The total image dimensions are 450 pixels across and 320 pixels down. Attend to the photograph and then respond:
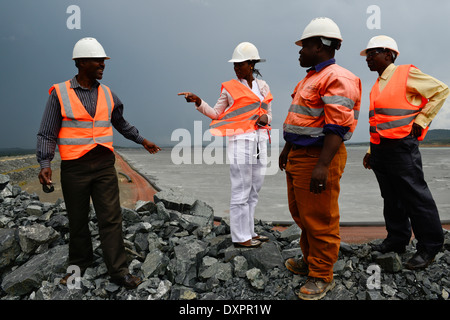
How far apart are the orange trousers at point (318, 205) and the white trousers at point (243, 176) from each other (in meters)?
0.77

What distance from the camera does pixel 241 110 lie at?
12.6 feet

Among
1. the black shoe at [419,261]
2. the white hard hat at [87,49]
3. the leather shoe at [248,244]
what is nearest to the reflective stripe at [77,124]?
the white hard hat at [87,49]

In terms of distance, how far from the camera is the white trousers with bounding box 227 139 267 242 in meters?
3.78

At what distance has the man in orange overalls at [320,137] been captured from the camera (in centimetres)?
266

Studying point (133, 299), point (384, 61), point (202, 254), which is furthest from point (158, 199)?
point (384, 61)

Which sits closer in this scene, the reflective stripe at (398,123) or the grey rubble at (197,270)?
the grey rubble at (197,270)

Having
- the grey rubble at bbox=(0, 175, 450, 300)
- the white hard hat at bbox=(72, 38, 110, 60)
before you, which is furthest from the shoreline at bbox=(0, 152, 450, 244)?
the white hard hat at bbox=(72, 38, 110, 60)

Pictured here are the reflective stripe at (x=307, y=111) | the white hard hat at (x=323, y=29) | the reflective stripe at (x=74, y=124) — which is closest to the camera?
the white hard hat at (x=323, y=29)

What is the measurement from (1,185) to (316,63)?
6.56 metres

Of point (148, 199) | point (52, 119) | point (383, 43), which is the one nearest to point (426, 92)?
point (383, 43)

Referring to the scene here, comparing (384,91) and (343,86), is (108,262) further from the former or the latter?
(384,91)

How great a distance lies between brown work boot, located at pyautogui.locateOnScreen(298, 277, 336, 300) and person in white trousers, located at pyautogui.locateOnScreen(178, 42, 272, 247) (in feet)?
3.07

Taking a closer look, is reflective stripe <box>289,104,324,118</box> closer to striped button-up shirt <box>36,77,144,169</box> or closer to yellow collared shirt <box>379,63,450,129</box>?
yellow collared shirt <box>379,63,450,129</box>

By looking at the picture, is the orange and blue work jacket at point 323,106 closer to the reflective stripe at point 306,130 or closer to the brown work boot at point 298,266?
the reflective stripe at point 306,130
